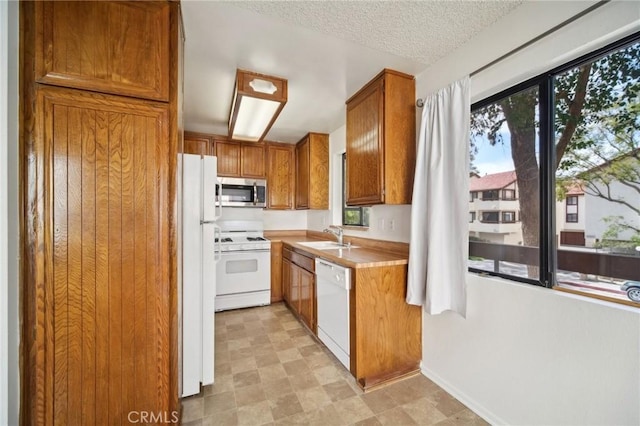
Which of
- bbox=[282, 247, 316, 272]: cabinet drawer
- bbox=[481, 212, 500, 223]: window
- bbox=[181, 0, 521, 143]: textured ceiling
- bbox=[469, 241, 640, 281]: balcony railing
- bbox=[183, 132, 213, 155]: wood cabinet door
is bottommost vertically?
bbox=[282, 247, 316, 272]: cabinet drawer

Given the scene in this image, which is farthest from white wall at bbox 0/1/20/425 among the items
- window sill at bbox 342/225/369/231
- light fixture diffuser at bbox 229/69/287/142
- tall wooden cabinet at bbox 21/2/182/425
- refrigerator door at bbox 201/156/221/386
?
window sill at bbox 342/225/369/231

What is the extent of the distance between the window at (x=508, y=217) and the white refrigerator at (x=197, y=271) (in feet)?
6.16

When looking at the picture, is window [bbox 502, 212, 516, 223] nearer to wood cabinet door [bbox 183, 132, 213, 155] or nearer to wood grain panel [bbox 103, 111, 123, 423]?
wood grain panel [bbox 103, 111, 123, 423]

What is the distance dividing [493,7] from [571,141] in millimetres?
851

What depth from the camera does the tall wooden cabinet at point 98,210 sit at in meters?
1.10

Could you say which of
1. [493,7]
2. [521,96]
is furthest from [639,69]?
[493,7]

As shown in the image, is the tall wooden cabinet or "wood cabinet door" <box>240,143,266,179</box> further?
"wood cabinet door" <box>240,143,266,179</box>

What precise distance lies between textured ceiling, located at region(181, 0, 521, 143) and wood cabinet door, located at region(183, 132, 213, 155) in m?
1.28

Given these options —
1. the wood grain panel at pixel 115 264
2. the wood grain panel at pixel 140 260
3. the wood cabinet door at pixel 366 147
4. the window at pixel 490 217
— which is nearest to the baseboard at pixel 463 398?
the window at pixel 490 217

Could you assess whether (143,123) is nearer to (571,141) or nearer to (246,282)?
(571,141)

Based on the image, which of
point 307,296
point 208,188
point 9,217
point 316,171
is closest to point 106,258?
point 9,217

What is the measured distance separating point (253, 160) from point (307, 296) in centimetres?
223

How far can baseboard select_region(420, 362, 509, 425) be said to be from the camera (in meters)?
1.55

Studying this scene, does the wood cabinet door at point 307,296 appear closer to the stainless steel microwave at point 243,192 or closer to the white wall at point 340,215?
the white wall at point 340,215
